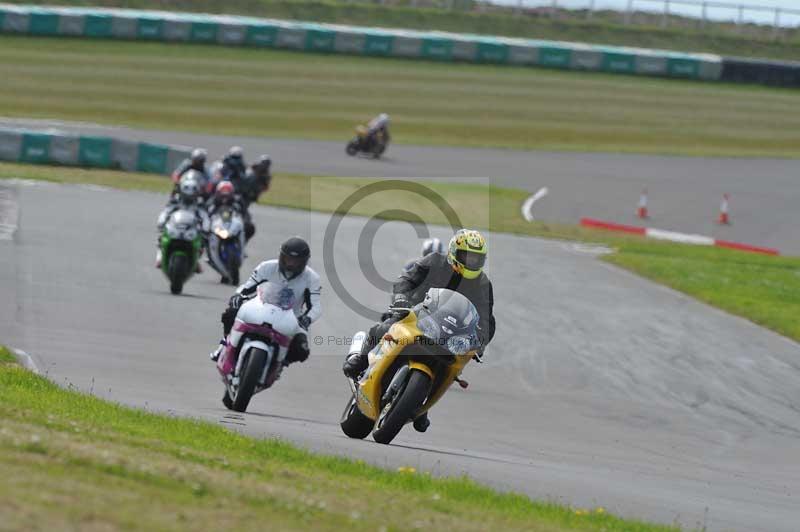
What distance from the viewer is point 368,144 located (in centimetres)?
4259

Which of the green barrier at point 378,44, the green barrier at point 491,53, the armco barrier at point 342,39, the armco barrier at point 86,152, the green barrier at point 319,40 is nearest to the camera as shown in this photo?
the armco barrier at point 86,152

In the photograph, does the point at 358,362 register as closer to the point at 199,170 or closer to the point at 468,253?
the point at 468,253

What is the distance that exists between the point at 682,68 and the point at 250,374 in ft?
168

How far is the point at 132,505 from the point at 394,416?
162 inches

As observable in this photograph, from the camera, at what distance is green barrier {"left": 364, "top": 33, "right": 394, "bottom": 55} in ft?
191

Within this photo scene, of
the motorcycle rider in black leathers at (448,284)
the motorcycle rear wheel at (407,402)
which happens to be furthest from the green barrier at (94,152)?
the motorcycle rear wheel at (407,402)

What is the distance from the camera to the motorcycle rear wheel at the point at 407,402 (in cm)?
999

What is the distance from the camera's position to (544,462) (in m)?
11.0

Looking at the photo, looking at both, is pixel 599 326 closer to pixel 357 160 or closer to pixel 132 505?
pixel 132 505

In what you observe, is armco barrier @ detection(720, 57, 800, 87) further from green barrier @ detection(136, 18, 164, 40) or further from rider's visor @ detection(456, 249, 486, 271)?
rider's visor @ detection(456, 249, 486, 271)

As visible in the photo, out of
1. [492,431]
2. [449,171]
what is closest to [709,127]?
[449,171]

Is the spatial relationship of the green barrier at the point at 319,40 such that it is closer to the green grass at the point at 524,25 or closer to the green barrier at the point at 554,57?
the green grass at the point at 524,25

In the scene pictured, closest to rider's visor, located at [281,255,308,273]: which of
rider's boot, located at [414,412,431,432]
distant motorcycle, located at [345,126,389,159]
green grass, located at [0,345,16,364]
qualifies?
rider's boot, located at [414,412,431,432]

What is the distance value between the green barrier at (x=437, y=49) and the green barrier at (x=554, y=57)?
412 cm
